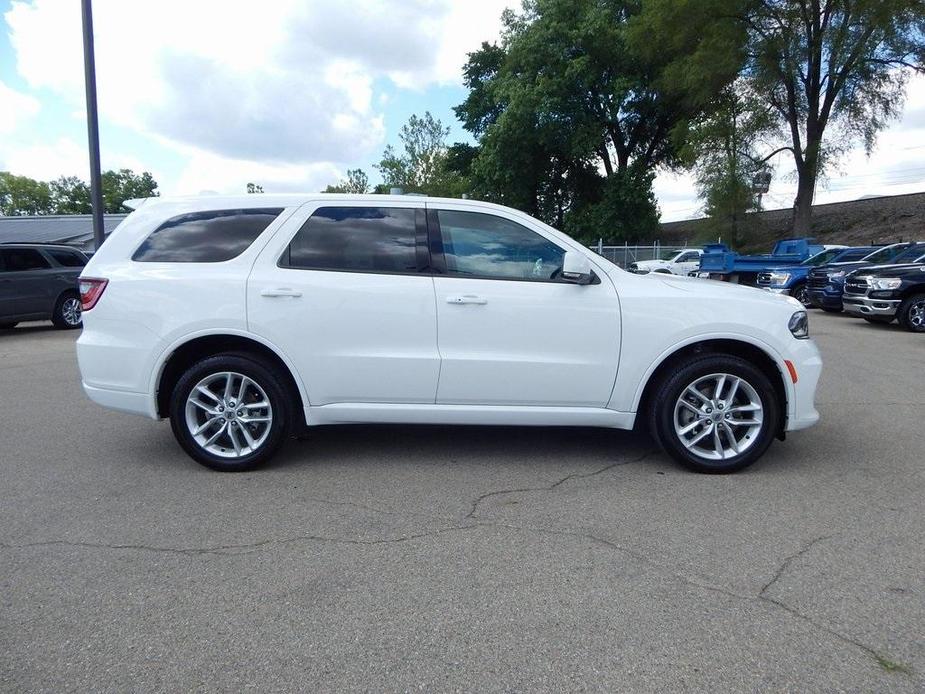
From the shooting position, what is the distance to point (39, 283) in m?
13.1

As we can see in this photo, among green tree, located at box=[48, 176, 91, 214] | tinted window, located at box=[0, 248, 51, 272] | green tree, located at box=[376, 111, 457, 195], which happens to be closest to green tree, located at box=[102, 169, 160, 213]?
green tree, located at box=[48, 176, 91, 214]

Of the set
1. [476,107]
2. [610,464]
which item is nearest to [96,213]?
[610,464]

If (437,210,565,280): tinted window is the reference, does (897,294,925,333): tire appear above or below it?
below

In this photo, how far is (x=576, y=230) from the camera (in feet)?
123

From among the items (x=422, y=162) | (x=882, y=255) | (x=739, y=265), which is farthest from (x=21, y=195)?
(x=882, y=255)

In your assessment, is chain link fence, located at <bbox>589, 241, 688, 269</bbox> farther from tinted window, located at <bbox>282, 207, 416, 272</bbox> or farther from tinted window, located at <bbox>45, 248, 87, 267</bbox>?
tinted window, located at <bbox>282, 207, 416, 272</bbox>

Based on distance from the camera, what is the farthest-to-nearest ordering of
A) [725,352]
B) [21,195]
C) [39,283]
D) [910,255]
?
[21,195]
[910,255]
[39,283]
[725,352]

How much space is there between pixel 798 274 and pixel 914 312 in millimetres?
5171

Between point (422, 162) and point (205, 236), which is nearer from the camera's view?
point (205, 236)

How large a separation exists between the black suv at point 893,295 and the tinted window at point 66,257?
15.5 m

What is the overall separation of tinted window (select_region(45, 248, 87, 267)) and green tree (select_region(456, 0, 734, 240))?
23.6m

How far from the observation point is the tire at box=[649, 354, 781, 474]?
4.54 meters

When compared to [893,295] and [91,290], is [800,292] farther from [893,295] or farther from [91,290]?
[91,290]

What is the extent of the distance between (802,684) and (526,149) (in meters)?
35.1
